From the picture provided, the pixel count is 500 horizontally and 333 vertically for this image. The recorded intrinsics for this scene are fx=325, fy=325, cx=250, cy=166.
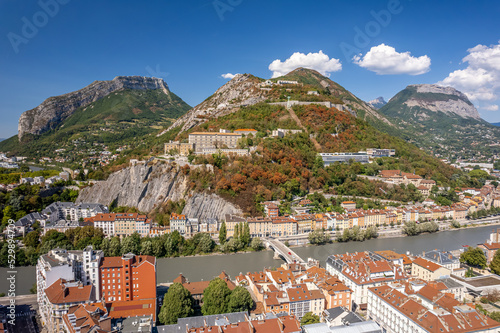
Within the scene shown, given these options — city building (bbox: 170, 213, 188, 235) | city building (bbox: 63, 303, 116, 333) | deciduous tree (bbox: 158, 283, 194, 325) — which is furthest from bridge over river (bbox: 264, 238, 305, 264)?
city building (bbox: 63, 303, 116, 333)

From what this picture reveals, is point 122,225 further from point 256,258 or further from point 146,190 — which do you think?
point 256,258

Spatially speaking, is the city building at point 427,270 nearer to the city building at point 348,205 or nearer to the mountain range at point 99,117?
the city building at point 348,205

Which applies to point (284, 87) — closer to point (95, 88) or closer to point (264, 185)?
point (264, 185)

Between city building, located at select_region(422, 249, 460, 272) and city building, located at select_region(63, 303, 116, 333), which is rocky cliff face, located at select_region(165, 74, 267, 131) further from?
city building, located at select_region(63, 303, 116, 333)

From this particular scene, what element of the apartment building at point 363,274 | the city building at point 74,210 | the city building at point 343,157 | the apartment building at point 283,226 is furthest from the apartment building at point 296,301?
the city building at point 343,157

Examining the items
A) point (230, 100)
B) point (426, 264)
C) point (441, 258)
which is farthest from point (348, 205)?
point (230, 100)

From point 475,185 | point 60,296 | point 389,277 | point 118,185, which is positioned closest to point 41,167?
point 118,185
